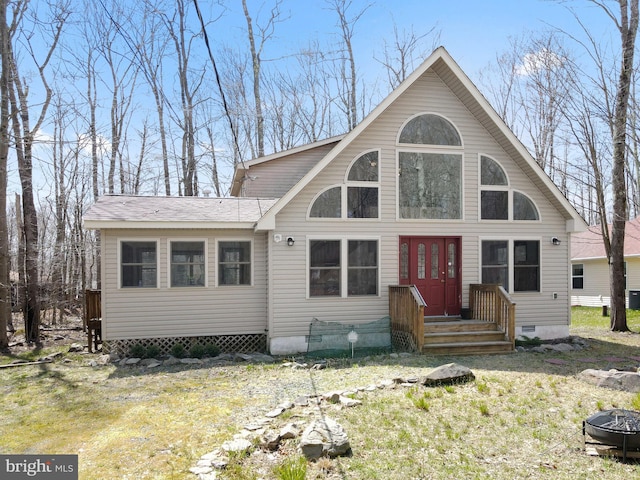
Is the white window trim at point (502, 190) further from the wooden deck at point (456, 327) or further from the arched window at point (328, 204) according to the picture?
the arched window at point (328, 204)

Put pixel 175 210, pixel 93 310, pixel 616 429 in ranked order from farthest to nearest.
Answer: pixel 175 210
pixel 93 310
pixel 616 429

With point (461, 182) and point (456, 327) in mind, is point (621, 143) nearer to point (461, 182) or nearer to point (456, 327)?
point (461, 182)

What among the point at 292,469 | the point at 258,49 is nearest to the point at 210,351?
the point at 292,469

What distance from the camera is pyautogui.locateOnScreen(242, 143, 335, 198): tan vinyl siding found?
45.6 feet

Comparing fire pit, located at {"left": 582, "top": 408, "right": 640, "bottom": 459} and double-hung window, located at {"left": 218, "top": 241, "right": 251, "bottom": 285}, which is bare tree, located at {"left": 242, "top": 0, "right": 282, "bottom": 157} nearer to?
double-hung window, located at {"left": 218, "top": 241, "right": 251, "bottom": 285}

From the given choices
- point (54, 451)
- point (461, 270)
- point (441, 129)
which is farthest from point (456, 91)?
point (54, 451)

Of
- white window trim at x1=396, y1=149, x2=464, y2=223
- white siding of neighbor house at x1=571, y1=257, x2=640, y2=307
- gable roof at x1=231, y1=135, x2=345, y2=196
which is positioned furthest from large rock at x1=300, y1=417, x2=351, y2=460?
white siding of neighbor house at x1=571, y1=257, x2=640, y2=307

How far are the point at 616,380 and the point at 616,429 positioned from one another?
2.82m

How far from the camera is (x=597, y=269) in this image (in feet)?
69.1

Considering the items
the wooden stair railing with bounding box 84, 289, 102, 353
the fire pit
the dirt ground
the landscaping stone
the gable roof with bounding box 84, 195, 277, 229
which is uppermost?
the gable roof with bounding box 84, 195, 277, 229

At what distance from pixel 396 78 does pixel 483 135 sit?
14.5 meters

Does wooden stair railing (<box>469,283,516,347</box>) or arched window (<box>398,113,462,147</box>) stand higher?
arched window (<box>398,113,462,147</box>)

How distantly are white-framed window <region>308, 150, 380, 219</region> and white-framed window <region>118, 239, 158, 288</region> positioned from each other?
3564mm

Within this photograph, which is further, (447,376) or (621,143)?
(621,143)
